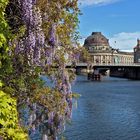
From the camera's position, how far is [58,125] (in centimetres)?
1366

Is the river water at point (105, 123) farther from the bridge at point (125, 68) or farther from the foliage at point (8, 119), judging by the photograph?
the bridge at point (125, 68)

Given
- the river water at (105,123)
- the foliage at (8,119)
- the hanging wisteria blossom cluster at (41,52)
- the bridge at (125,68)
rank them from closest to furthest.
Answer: the foliage at (8,119) → the hanging wisteria blossom cluster at (41,52) → the river water at (105,123) → the bridge at (125,68)

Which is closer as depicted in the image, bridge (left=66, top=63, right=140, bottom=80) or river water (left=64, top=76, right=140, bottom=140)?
river water (left=64, top=76, right=140, bottom=140)

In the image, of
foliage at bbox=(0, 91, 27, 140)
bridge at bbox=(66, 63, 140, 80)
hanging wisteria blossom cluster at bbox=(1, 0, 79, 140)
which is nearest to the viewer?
foliage at bbox=(0, 91, 27, 140)

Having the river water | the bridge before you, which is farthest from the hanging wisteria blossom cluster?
the bridge

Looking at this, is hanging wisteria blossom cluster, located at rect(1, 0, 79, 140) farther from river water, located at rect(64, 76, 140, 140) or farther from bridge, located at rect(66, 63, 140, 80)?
bridge, located at rect(66, 63, 140, 80)

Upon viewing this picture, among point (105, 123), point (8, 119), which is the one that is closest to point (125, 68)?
point (105, 123)

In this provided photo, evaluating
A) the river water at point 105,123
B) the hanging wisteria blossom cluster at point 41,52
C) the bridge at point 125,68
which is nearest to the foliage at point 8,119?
the hanging wisteria blossom cluster at point 41,52

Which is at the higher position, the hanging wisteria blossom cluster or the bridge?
the hanging wisteria blossom cluster

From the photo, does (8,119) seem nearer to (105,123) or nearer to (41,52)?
(41,52)

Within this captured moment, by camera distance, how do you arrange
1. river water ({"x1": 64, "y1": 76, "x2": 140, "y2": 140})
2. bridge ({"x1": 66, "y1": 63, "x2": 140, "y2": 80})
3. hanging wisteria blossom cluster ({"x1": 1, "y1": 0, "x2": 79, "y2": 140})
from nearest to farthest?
1. hanging wisteria blossom cluster ({"x1": 1, "y1": 0, "x2": 79, "y2": 140})
2. river water ({"x1": 64, "y1": 76, "x2": 140, "y2": 140})
3. bridge ({"x1": 66, "y1": 63, "x2": 140, "y2": 80})

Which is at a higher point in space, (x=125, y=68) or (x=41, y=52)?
(x=41, y=52)

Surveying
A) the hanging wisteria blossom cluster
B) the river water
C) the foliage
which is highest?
the hanging wisteria blossom cluster

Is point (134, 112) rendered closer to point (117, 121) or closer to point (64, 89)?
point (117, 121)
